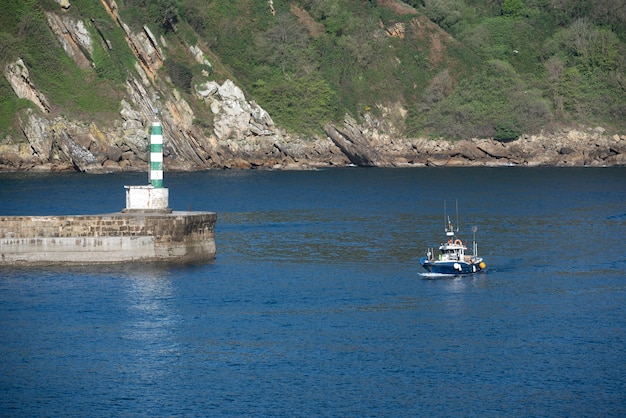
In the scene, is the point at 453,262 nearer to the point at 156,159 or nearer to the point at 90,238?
the point at 156,159

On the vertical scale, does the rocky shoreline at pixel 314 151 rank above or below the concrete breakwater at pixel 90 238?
above

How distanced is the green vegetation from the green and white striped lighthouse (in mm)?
75808

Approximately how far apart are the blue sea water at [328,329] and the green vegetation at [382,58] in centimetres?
6404

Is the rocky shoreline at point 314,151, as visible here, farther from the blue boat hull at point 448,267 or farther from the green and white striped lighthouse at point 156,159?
the blue boat hull at point 448,267

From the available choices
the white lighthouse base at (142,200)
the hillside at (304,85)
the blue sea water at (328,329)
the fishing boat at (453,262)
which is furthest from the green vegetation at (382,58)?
the fishing boat at (453,262)

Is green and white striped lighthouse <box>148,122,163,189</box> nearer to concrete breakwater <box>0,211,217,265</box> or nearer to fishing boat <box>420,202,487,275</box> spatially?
concrete breakwater <box>0,211,217,265</box>

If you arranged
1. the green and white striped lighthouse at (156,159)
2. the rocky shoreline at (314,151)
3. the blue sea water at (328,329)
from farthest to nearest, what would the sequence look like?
the rocky shoreline at (314,151) → the green and white striped lighthouse at (156,159) → the blue sea water at (328,329)

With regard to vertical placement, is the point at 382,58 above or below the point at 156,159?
above

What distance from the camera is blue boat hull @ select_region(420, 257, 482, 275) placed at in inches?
2476

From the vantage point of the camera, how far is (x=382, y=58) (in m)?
180

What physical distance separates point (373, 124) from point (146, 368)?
127m

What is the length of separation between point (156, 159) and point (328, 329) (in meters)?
20.9

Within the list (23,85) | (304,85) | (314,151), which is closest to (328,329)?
(23,85)

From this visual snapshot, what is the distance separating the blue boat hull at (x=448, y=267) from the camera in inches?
2476
